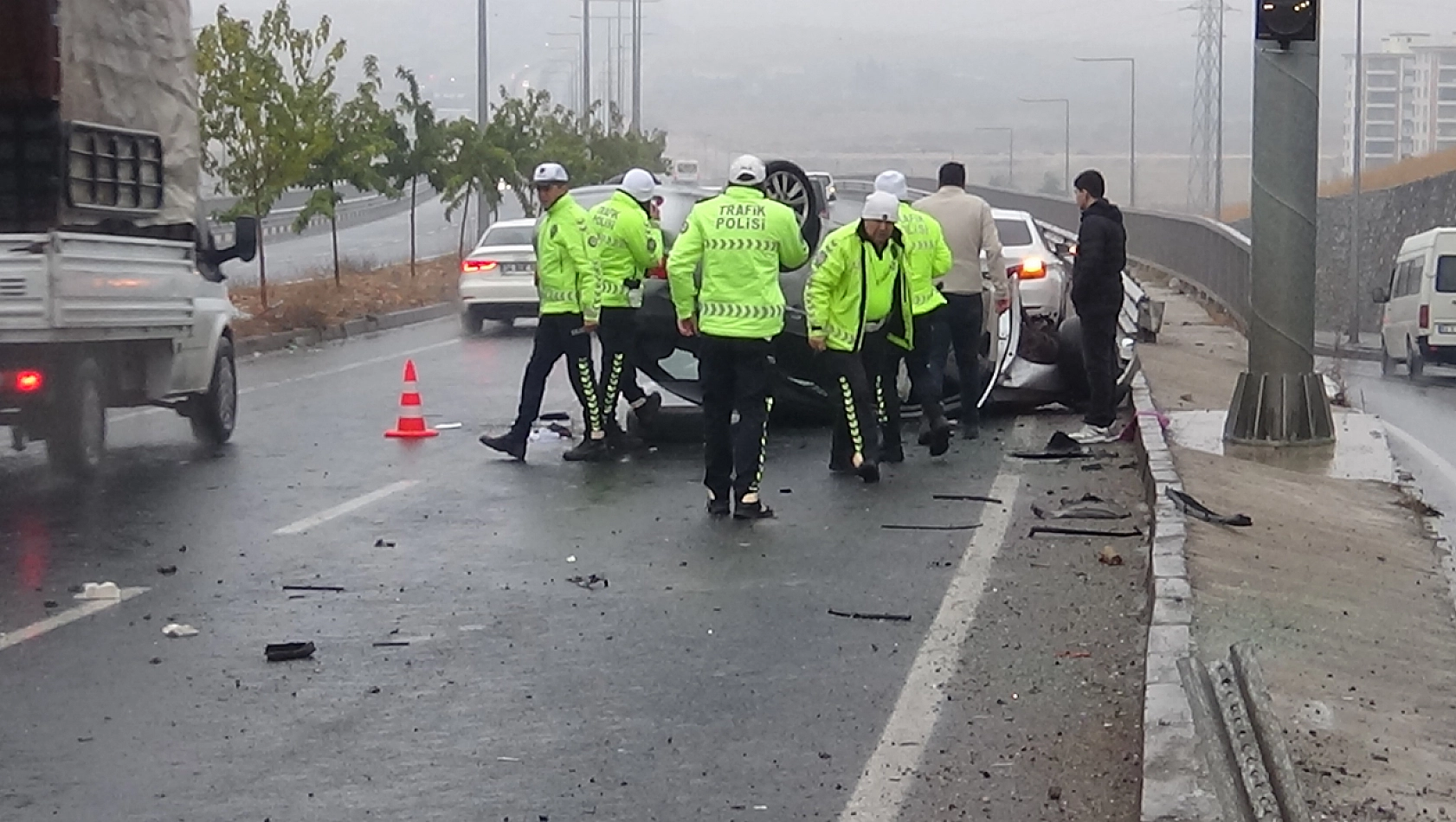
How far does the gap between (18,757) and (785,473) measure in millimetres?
7231

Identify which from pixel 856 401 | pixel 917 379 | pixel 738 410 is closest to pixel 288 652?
pixel 738 410

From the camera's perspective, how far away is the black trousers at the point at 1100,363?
14234mm

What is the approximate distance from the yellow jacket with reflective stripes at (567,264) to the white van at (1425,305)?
16.6 metres

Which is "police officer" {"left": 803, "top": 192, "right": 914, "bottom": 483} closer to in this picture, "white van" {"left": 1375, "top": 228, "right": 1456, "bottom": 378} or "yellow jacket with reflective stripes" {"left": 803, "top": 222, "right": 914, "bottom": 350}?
"yellow jacket with reflective stripes" {"left": 803, "top": 222, "right": 914, "bottom": 350}

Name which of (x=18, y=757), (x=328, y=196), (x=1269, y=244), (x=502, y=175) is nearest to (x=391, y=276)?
(x=502, y=175)

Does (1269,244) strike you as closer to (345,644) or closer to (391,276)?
(345,644)

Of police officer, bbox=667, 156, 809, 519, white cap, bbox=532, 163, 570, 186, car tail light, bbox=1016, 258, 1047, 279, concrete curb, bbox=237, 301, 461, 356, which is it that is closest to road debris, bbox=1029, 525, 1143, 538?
police officer, bbox=667, 156, 809, 519

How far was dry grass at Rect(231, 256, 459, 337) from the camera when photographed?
2672cm

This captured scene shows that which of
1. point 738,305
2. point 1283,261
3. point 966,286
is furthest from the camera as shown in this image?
point 966,286

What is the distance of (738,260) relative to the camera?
11273 millimetres

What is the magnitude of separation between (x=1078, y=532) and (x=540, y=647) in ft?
12.0

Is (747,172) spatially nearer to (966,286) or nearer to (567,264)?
(567,264)

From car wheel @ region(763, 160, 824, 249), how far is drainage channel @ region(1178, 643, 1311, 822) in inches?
347

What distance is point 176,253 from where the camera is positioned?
Answer: 46.6 ft
